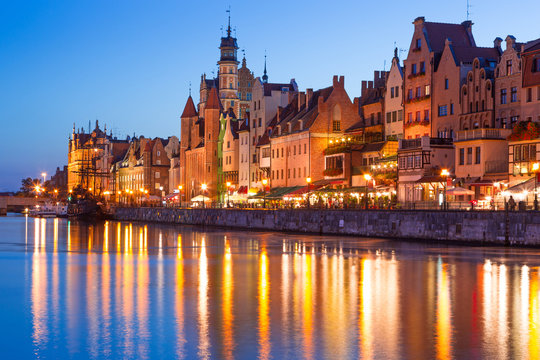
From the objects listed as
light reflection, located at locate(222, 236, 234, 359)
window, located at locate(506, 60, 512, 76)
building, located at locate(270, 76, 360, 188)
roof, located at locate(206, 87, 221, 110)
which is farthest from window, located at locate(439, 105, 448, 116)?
roof, located at locate(206, 87, 221, 110)

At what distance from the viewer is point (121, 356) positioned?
808 inches

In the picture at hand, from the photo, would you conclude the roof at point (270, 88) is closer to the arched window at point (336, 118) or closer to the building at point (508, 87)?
the arched window at point (336, 118)

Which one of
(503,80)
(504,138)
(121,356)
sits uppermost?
(503,80)

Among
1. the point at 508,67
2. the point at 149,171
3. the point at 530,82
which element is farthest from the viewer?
the point at 149,171

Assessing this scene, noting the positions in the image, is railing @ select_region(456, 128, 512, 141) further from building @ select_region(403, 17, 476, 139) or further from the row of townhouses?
building @ select_region(403, 17, 476, 139)

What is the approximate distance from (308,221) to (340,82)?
27565 millimetres

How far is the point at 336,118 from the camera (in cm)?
9456

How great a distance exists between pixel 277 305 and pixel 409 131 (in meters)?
51.8

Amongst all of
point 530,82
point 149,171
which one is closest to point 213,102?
point 149,171

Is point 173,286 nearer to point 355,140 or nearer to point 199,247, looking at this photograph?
point 199,247

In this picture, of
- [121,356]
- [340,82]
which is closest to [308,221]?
[340,82]

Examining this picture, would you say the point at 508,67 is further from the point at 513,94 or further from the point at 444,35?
the point at 444,35

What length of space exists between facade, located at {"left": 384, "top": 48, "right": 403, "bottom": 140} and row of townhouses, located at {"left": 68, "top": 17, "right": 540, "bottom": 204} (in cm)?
10

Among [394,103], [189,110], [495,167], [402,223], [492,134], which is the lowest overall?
[402,223]
